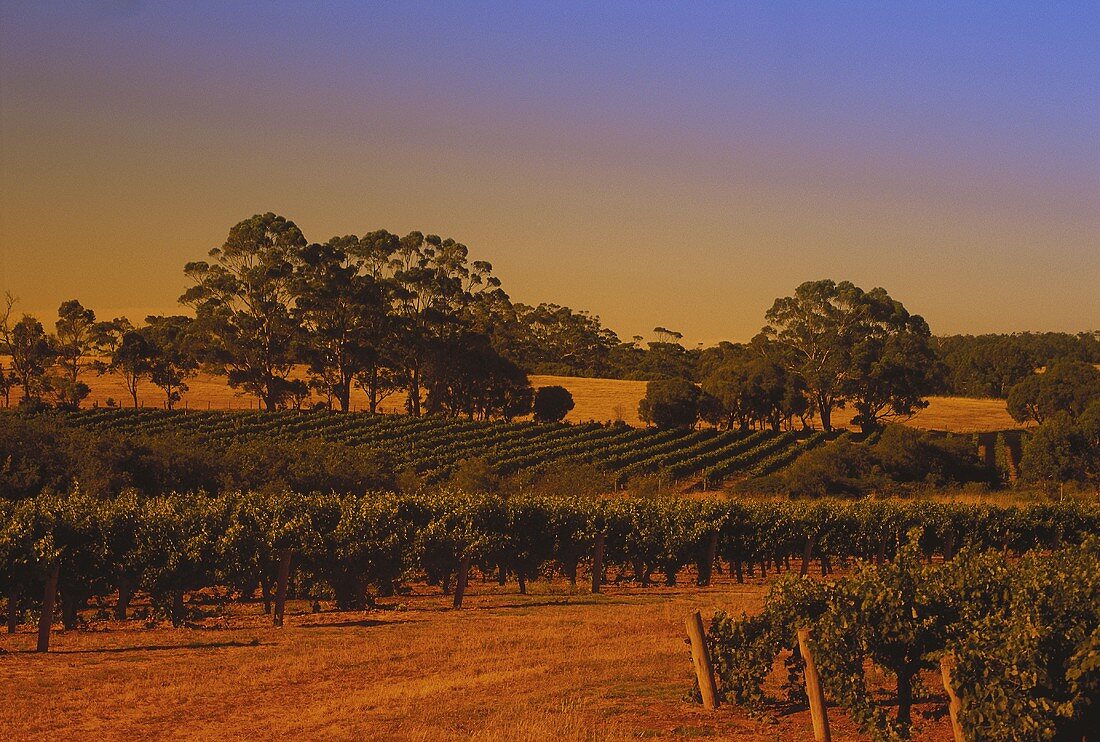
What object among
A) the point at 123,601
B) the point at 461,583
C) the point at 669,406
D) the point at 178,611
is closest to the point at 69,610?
the point at 123,601

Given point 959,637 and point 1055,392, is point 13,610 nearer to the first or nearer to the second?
point 959,637

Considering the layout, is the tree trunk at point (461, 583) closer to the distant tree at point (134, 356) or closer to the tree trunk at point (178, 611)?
the tree trunk at point (178, 611)

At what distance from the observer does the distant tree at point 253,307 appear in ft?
303

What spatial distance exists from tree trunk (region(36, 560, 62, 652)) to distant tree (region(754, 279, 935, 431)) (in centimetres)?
8920

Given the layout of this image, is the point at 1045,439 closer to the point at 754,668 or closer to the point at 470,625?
the point at 470,625

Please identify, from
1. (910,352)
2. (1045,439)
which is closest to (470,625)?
(1045,439)

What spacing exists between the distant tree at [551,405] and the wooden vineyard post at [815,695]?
8433 cm

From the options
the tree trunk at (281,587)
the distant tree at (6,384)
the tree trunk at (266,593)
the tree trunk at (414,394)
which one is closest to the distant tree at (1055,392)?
the tree trunk at (414,394)

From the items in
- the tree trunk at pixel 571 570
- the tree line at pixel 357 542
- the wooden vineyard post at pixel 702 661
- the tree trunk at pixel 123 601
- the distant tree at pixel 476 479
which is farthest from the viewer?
the distant tree at pixel 476 479

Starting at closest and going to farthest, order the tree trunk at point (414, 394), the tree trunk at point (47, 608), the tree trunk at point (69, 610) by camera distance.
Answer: the tree trunk at point (47, 608)
the tree trunk at point (69, 610)
the tree trunk at point (414, 394)

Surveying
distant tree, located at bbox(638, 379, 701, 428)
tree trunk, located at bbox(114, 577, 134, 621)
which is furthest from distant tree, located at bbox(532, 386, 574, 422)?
tree trunk, located at bbox(114, 577, 134, 621)

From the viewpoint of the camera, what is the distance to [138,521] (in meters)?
23.3

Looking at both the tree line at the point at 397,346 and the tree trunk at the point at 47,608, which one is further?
the tree line at the point at 397,346

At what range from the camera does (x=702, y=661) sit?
46.9ft
